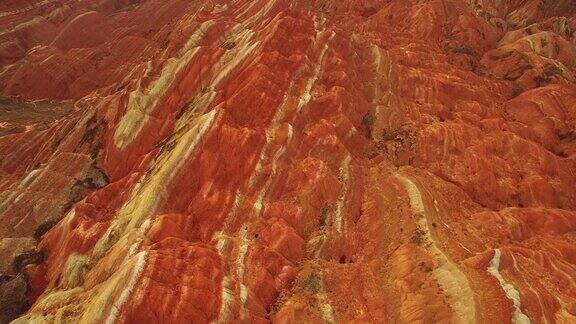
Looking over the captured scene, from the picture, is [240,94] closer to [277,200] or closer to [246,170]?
[246,170]

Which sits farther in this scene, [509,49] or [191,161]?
[509,49]

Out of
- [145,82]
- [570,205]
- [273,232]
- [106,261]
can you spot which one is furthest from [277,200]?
[570,205]

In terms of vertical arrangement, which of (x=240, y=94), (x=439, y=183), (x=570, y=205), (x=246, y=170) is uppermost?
(x=240, y=94)

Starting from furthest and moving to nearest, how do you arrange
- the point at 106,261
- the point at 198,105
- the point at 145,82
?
the point at 145,82 → the point at 198,105 → the point at 106,261

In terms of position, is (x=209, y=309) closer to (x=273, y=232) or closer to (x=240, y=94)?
(x=273, y=232)

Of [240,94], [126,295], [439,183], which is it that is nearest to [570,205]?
[439,183]

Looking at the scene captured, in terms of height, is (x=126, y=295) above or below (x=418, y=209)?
above

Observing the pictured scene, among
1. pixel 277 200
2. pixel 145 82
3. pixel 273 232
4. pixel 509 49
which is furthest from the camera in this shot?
pixel 509 49
